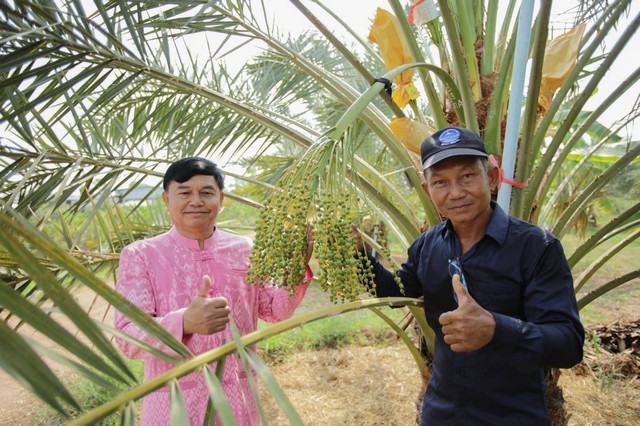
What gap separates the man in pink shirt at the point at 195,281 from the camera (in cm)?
157

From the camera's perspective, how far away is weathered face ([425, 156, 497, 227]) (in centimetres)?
137

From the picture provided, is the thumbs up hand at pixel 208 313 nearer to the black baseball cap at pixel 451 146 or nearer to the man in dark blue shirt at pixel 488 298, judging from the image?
the man in dark blue shirt at pixel 488 298

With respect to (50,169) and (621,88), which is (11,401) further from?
(621,88)

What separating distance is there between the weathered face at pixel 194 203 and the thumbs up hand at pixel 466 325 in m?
0.89

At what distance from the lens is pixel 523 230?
1.35 metres

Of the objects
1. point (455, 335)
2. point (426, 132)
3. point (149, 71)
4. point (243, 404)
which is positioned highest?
point (149, 71)

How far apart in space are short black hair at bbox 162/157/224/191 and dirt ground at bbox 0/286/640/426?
7.73ft

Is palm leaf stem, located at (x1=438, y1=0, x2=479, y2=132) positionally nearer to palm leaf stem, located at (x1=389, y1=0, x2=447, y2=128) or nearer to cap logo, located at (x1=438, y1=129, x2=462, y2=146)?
palm leaf stem, located at (x1=389, y1=0, x2=447, y2=128)

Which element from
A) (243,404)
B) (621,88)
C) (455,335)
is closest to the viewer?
(455,335)

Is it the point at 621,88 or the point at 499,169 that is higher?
the point at 621,88

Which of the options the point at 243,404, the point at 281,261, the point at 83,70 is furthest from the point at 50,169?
the point at 281,261

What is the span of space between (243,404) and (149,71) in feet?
4.68

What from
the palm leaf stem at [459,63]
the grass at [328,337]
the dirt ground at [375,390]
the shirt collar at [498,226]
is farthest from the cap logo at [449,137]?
the grass at [328,337]

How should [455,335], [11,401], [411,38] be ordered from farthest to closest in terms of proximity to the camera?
[11,401] → [411,38] → [455,335]
